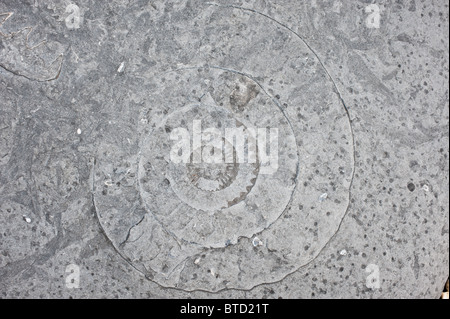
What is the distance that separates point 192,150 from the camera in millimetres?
1685

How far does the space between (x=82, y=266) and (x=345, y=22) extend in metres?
1.25

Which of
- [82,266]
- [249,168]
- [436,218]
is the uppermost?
[249,168]

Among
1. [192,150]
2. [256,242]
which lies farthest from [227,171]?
[256,242]

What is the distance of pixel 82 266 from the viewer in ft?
5.64

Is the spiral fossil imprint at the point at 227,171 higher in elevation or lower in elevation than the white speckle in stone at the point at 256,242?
higher

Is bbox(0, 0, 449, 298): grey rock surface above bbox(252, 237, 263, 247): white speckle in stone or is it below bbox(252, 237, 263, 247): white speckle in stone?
above

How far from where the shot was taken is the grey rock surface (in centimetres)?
169

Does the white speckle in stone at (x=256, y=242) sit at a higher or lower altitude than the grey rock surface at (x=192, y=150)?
lower

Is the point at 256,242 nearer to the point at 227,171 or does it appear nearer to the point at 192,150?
the point at 227,171

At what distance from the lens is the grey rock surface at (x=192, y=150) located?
1.69m

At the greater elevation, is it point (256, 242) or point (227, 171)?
point (227, 171)

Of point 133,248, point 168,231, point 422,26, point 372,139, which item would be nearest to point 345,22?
point 422,26

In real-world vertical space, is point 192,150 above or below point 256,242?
above

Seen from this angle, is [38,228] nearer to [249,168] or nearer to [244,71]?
[249,168]
